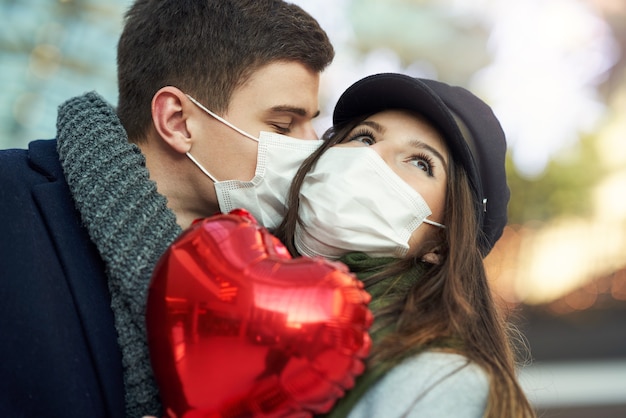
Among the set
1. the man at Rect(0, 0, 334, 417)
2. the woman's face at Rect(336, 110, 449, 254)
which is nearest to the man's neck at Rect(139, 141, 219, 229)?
the man at Rect(0, 0, 334, 417)

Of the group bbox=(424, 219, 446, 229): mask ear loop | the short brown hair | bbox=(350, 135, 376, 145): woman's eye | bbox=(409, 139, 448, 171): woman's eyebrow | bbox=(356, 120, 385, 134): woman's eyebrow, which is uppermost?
the short brown hair

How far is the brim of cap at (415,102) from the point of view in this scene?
6.72ft

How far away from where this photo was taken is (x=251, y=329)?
1521 millimetres

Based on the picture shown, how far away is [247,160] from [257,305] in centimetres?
82

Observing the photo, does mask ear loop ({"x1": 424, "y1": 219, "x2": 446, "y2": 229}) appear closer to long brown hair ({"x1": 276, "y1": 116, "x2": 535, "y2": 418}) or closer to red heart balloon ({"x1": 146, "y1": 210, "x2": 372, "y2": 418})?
long brown hair ({"x1": 276, "y1": 116, "x2": 535, "y2": 418})

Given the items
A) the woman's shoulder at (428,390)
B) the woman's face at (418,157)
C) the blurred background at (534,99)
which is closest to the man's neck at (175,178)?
the woman's face at (418,157)

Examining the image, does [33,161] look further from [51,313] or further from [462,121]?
[462,121]

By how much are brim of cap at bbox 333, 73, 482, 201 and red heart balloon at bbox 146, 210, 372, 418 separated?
2.10ft

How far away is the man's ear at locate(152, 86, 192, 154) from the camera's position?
2.27 meters

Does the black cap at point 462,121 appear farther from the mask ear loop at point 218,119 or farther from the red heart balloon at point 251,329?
the red heart balloon at point 251,329

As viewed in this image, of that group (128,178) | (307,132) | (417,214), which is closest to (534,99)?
(307,132)

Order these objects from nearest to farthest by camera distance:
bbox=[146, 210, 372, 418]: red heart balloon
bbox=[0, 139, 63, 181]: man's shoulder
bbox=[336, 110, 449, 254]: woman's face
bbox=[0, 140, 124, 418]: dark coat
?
bbox=[146, 210, 372, 418]: red heart balloon → bbox=[0, 140, 124, 418]: dark coat → bbox=[0, 139, 63, 181]: man's shoulder → bbox=[336, 110, 449, 254]: woman's face

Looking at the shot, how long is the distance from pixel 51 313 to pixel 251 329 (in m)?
0.56

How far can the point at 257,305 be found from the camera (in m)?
1.53
